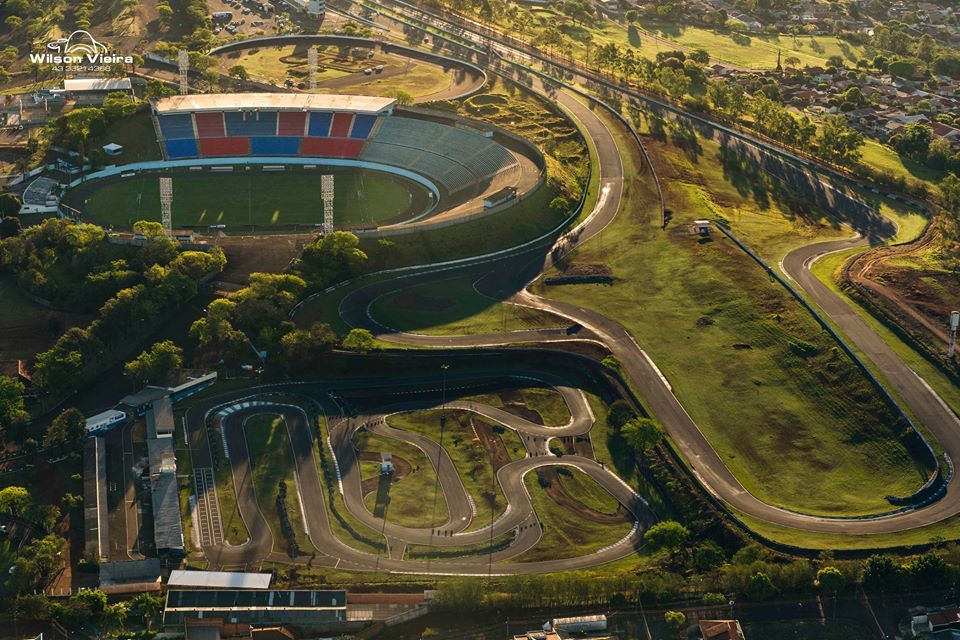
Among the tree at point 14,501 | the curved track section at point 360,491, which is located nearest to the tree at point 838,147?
the curved track section at point 360,491

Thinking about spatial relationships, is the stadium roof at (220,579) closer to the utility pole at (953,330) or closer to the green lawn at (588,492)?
the green lawn at (588,492)

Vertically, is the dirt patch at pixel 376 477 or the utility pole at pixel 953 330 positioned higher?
the utility pole at pixel 953 330

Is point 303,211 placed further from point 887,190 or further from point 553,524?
point 887,190

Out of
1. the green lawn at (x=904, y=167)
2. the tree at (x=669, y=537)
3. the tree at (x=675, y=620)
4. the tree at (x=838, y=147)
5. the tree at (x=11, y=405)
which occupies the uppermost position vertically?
the tree at (x=838, y=147)

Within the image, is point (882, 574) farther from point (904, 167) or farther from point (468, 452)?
point (904, 167)

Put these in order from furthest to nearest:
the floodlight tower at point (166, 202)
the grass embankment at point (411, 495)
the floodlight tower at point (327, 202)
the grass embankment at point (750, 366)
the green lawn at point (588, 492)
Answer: the floodlight tower at point (327, 202) → the floodlight tower at point (166, 202) → the grass embankment at point (750, 366) → the green lawn at point (588, 492) → the grass embankment at point (411, 495)

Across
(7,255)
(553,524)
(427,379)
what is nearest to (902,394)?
(553,524)

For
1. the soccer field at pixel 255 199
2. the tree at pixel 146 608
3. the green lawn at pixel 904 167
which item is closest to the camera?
the tree at pixel 146 608

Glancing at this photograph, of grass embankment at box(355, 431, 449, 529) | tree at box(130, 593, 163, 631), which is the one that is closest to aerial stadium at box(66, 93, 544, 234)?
grass embankment at box(355, 431, 449, 529)
